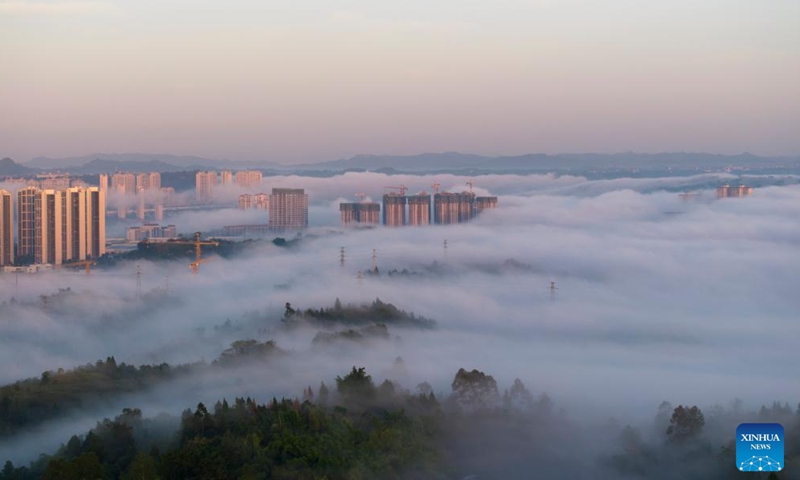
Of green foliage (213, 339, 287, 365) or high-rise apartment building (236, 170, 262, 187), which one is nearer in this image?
green foliage (213, 339, 287, 365)

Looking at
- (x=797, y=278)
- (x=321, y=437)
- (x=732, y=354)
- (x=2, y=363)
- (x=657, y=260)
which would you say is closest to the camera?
(x=321, y=437)

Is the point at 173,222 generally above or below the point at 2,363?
above

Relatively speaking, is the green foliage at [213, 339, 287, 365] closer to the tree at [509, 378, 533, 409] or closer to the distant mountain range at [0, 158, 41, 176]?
the tree at [509, 378, 533, 409]

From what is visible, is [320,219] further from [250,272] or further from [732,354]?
[732,354]

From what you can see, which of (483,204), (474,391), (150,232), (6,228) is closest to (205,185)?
(150,232)

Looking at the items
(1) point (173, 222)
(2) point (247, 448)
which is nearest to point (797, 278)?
(1) point (173, 222)

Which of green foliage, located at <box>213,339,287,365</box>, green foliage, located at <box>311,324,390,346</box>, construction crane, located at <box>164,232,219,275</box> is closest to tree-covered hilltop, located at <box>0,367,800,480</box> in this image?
green foliage, located at <box>213,339,287,365</box>

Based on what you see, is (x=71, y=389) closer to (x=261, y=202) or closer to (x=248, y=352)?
(x=248, y=352)
